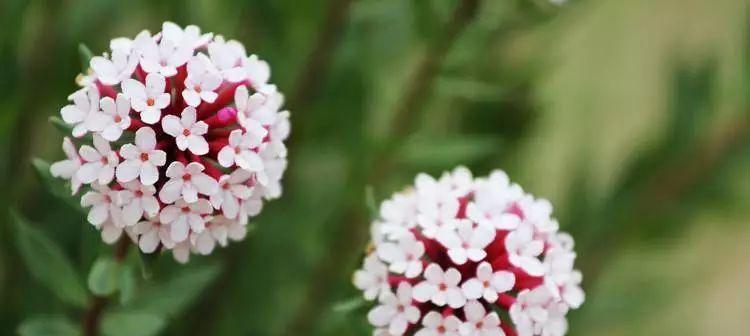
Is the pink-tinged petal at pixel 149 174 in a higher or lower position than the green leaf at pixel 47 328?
higher

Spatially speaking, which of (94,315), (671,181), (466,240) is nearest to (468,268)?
(466,240)

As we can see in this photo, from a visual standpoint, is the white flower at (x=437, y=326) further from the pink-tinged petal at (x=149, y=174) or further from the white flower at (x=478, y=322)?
the pink-tinged petal at (x=149, y=174)

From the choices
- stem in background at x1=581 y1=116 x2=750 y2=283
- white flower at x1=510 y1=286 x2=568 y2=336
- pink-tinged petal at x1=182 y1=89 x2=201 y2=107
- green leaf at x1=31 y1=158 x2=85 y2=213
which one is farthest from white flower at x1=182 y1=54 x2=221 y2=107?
stem in background at x1=581 y1=116 x2=750 y2=283

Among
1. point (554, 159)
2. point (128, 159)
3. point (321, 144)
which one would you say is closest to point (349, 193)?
point (321, 144)

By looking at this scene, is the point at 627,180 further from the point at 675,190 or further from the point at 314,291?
the point at 314,291

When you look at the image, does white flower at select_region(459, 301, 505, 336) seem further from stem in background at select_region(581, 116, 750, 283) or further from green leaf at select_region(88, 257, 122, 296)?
stem in background at select_region(581, 116, 750, 283)

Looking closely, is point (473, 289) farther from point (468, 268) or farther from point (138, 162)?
point (138, 162)

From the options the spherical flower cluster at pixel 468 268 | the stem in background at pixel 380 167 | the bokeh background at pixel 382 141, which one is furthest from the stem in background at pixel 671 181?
the spherical flower cluster at pixel 468 268
